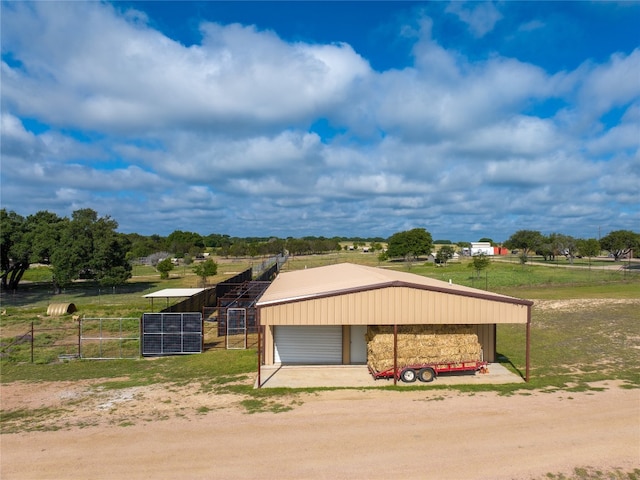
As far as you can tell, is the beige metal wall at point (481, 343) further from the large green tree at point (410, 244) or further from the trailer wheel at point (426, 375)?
the large green tree at point (410, 244)

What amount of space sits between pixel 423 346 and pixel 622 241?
93950 mm

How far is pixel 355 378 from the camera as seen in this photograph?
1600 centimetres

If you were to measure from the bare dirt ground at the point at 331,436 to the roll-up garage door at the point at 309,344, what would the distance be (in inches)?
151

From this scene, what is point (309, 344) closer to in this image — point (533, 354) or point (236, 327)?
point (236, 327)

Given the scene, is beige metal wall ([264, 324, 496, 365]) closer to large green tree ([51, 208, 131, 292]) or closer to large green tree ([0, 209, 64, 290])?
large green tree ([51, 208, 131, 292])

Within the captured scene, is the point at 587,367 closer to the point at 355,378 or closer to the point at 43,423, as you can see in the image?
the point at 355,378

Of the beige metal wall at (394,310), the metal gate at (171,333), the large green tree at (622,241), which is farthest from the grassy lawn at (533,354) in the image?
the large green tree at (622,241)

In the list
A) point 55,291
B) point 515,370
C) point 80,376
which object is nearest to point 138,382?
point 80,376

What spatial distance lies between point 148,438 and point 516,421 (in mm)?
9760

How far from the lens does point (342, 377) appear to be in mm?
16141

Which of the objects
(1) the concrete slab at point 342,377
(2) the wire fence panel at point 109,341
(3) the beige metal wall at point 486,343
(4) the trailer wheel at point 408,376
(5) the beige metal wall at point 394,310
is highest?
(5) the beige metal wall at point 394,310

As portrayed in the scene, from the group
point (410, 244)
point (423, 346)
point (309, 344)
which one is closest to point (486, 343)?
point (423, 346)

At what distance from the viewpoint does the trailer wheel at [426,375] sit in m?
15.4

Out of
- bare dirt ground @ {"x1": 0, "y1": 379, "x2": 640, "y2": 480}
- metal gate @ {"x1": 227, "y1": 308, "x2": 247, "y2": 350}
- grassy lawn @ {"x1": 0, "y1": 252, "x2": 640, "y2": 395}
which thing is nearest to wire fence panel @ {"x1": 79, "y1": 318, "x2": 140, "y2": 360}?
grassy lawn @ {"x1": 0, "y1": 252, "x2": 640, "y2": 395}
